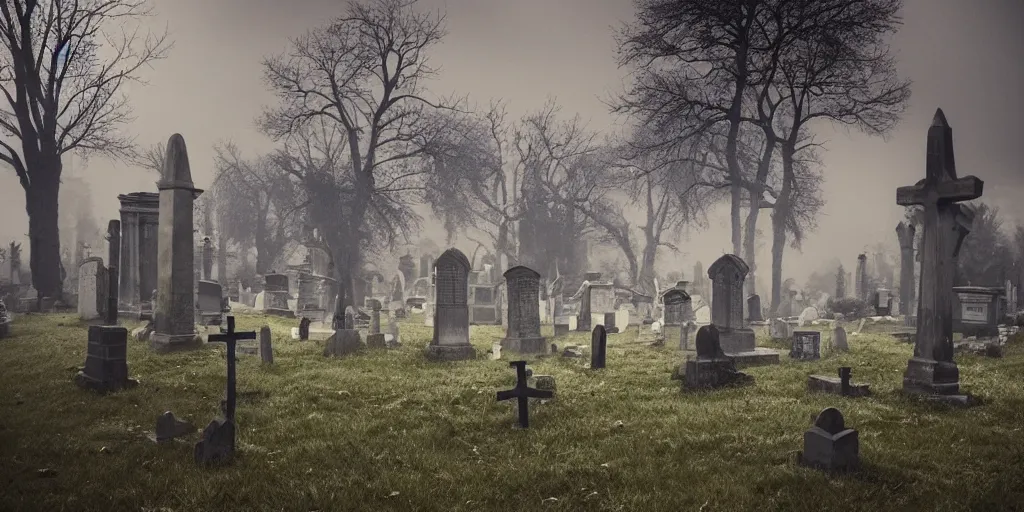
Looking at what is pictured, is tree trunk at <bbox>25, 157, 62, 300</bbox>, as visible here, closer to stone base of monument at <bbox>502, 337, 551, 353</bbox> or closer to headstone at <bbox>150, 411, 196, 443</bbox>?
stone base of monument at <bbox>502, 337, 551, 353</bbox>

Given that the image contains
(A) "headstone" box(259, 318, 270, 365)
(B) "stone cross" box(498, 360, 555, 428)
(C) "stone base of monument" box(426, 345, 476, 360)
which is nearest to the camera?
(B) "stone cross" box(498, 360, 555, 428)

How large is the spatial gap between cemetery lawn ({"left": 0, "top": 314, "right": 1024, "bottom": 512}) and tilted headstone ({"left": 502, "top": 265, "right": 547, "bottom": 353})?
349 centimetres

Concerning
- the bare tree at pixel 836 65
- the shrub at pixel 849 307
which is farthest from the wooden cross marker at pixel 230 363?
the shrub at pixel 849 307

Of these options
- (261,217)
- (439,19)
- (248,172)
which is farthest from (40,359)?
(248,172)

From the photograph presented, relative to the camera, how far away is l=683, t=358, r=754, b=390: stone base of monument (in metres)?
8.55

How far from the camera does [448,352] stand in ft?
39.1

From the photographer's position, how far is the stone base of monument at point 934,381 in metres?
7.63

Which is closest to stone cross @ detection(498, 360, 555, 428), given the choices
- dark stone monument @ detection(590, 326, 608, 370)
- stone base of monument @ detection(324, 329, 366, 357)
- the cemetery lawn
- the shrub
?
the cemetery lawn

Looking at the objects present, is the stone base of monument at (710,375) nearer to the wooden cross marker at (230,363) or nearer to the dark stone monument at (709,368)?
the dark stone monument at (709,368)

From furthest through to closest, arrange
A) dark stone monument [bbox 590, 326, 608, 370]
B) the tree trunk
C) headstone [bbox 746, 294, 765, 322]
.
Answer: headstone [bbox 746, 294, 765, 322] < the tree trunk < dark stone monument [bbox 590, 326, 608, 370]

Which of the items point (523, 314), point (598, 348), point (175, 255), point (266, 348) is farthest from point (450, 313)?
Answer: point (175, 255)

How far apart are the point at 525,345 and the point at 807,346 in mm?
5795

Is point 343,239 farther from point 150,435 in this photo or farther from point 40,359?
point 150,435

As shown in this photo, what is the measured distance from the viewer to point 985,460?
5.13 metres
